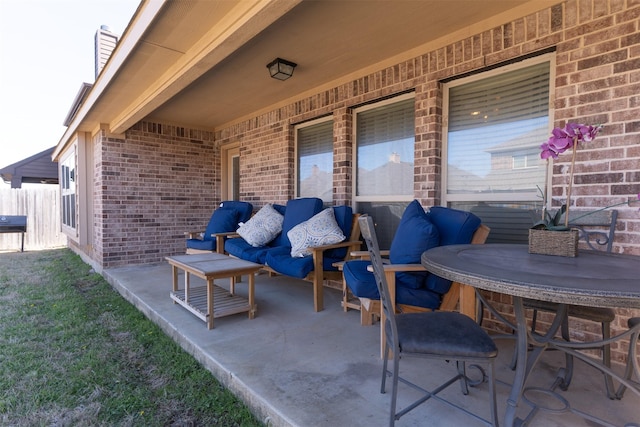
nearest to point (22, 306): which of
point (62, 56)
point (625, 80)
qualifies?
point (625, 80)

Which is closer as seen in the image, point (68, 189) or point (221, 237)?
point (221, 237)

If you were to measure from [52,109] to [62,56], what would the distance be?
11085 millimetres

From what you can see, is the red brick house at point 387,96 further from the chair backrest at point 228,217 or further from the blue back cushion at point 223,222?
the blue back cushion at point 223,222

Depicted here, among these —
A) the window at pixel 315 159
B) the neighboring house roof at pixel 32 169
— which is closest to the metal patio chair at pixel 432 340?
the window at pixel 315 159

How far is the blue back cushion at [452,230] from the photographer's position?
7.12 feet

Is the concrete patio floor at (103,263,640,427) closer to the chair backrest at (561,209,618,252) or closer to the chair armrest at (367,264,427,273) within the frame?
the chair armrest at (367,264,427,273)

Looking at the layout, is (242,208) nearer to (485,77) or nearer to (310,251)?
(310,251)

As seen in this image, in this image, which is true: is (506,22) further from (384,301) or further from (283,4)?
(384,301)

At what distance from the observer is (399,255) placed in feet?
7.52

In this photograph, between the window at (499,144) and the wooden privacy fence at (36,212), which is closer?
the window at (499,144)

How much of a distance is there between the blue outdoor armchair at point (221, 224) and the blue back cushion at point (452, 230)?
120 inches

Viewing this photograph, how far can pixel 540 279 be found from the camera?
116 cm

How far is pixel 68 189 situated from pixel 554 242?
8245mm

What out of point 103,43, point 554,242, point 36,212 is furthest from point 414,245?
point 36,212
